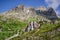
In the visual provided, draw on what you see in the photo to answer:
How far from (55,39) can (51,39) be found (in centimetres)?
684

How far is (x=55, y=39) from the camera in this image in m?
191

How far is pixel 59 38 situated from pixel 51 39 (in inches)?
494

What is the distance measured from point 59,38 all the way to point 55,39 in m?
5.80

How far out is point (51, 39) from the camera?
197 m

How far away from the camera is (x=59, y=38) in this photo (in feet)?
614
